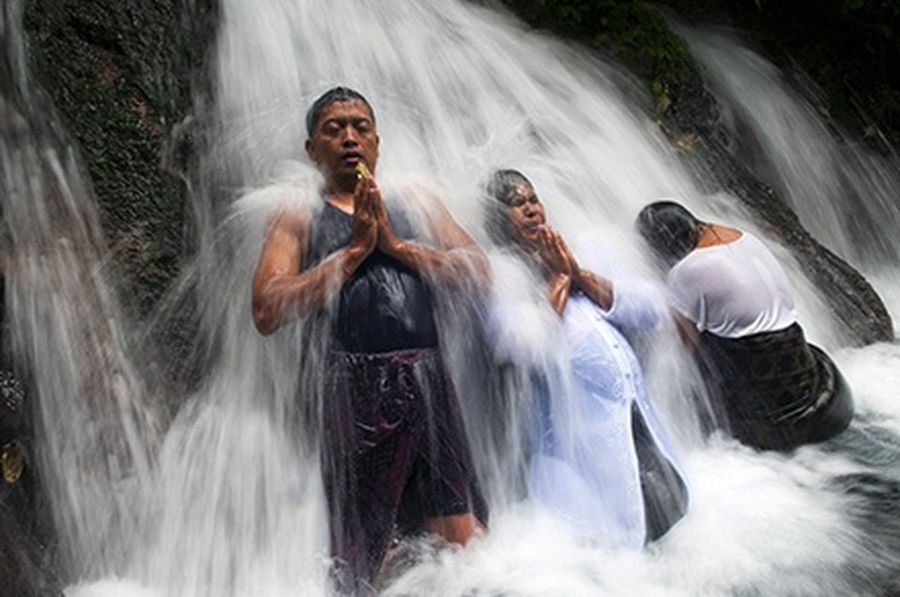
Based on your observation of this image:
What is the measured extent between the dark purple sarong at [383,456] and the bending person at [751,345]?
1.21 meters

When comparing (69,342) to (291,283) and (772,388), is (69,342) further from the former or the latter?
(772,388)

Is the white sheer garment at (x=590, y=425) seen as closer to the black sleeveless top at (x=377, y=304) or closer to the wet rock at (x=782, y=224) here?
the black sleeveless top at (x=377, y=304)

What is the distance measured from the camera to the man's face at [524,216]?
3.62 metres

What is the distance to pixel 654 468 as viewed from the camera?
10.8 ft

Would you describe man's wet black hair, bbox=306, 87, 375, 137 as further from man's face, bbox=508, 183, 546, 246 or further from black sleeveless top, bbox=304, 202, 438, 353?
man's face, bbox=508, 183, 546, 246

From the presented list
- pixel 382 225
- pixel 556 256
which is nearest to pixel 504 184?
pixel 556 256

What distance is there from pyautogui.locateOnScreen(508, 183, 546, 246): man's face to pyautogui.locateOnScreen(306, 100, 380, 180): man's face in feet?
1.83

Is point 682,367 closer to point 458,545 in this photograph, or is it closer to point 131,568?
point 458,545

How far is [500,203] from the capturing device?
3688mm

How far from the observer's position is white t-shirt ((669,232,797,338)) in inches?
149


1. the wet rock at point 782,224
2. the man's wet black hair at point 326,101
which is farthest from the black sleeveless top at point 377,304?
the wet rock at point 782,224

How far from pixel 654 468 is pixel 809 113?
4.99 m

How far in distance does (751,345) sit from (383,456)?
1609mm

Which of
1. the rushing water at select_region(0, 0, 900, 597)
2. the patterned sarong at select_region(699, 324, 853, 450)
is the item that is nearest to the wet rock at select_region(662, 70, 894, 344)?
the rushing water at select_region(0, 0, 900, 597)
